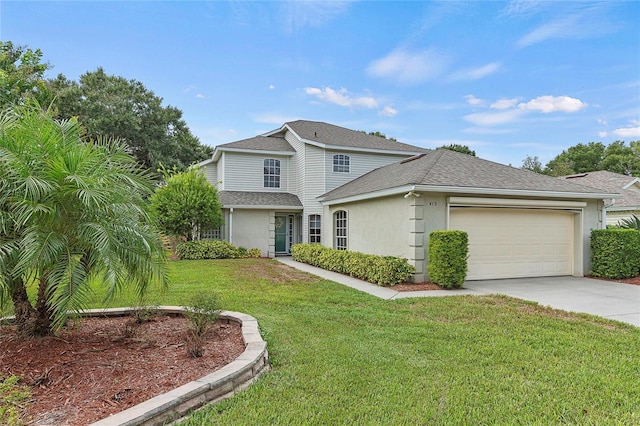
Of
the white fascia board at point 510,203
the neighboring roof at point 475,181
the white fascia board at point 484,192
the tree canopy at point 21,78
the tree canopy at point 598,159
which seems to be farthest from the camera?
the tree canopy at point 598,159

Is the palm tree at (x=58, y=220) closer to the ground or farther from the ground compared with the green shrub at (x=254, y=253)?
farther from the ground

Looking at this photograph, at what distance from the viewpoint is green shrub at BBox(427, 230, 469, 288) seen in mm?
8883

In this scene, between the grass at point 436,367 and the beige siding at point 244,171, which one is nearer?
the grass at point 436,367

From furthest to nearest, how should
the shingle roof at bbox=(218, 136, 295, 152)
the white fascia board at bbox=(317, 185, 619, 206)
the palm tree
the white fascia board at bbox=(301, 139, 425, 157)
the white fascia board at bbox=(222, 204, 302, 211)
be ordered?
the shingle roof at bbox=(218, 136, 295, 152) → the white fascia board at bbox=(301, 139, 425, 157) → the white fascia board at bbox=(222, 204, 302, 211) → the white fascia board at bbox=(317, 185, 619, 206) → the palm tree

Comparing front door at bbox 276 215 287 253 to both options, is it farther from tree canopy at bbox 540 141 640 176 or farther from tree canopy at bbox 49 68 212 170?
tree canopy at bbox 540 141 640 176

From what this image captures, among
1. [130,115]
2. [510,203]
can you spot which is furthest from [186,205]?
[130,115]

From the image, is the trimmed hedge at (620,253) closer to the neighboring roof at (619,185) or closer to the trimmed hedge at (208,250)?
the neighboring roof at (619,185)

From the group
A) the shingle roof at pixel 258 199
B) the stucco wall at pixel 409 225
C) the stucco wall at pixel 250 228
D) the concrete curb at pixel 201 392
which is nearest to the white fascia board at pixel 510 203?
the stucco wall at pixel 409 225

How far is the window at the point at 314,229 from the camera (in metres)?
18.0

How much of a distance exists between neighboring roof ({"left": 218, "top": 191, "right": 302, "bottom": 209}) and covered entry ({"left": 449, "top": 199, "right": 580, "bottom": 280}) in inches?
376

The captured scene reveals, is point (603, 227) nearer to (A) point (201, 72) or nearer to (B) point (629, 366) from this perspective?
(B) point (629, 366)

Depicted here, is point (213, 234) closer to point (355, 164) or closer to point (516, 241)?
point (355, 164)

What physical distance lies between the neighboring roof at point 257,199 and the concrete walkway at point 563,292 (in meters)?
7.55

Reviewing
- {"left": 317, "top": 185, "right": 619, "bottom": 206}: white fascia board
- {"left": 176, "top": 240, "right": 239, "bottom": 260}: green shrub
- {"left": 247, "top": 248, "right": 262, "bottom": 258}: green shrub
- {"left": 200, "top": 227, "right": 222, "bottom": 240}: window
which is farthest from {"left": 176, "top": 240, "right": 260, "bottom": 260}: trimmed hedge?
{"left": 317, "top": 185, "right": 619, "bottom": 206}: white fascia board
